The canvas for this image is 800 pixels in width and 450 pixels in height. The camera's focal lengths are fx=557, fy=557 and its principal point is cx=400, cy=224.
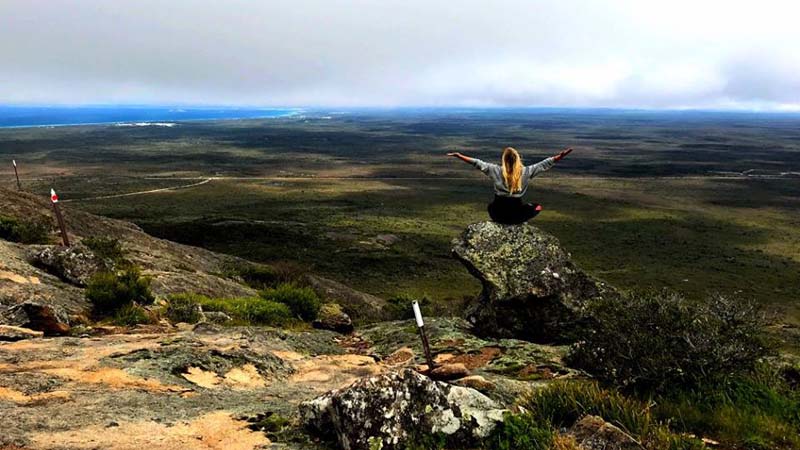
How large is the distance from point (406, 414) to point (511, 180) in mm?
8689

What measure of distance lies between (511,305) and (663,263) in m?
56.4

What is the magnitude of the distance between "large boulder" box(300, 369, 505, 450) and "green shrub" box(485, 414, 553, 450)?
12cm

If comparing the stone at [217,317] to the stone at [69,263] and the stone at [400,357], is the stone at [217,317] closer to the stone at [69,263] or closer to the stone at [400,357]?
the stone at [69,263]

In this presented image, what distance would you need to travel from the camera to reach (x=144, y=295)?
1441 cm

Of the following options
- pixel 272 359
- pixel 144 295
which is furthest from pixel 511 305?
pixel 144 295

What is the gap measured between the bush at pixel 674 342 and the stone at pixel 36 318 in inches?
407

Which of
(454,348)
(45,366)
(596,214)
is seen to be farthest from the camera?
(596,214)

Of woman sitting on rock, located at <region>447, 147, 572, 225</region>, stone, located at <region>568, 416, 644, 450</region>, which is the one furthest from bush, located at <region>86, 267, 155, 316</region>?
stone, located at <region>568, 416, 644, 450</region>

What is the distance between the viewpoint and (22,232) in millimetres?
18828

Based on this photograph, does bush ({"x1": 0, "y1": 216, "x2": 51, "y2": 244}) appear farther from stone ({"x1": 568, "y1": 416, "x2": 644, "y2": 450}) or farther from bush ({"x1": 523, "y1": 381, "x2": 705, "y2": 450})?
stone ({"x1": 568, "y1": 416, "x2": 644, "y2": 450})

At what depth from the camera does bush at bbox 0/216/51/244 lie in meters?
18.6

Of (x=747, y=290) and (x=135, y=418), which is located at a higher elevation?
(x=135, y=418)

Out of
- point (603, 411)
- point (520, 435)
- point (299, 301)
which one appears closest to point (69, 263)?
point (299, 301)

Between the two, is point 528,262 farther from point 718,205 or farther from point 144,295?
point 718,205
